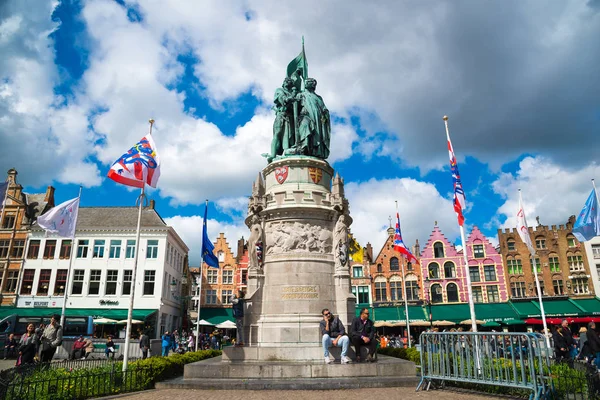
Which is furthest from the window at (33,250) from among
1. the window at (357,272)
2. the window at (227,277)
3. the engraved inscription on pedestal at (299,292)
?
the engraved inscription on pedestal at (299,292)

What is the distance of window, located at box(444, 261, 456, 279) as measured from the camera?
5166 centimetres

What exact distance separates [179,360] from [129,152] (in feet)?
25.4

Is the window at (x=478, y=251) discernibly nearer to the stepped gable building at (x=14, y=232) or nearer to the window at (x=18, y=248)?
the stepped gable building at (x=14, y=232)

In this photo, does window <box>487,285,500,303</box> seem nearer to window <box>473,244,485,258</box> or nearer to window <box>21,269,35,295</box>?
window <box>473,244,485,258</box>

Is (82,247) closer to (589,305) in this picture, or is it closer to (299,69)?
(299,69)

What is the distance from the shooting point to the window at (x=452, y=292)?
5034 cm

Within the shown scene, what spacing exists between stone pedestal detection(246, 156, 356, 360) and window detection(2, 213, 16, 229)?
4271cm

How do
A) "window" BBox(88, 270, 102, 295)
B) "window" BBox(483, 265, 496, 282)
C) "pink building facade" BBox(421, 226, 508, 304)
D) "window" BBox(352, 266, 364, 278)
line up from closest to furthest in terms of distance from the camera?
"window" BBox(88, 270, 102, 295)
"pink building facade" BBox(421, 226, 508, 304)
"window" BBox(483, 265, 496, 282)
"window" BBox(352, 266, 364, 278)

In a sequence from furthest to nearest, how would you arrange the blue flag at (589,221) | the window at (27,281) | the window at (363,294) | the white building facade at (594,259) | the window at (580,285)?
the window at (363,294) < the window at (580,285) < the white building facade at (594,259) < the window at (27,281) < the blue flag at (589,221)

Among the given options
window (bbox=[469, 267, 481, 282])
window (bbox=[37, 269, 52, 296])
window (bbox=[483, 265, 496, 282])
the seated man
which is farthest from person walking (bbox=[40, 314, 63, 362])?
window (bbox=[483, 265, 496, 282])

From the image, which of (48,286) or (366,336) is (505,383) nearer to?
(366,336)

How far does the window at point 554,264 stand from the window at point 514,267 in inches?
129

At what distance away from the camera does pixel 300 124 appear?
1855 centimetres

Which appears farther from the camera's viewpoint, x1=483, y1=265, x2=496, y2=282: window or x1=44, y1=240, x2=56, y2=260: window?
x1=483, y1=265, x2=496, y2=282: window
